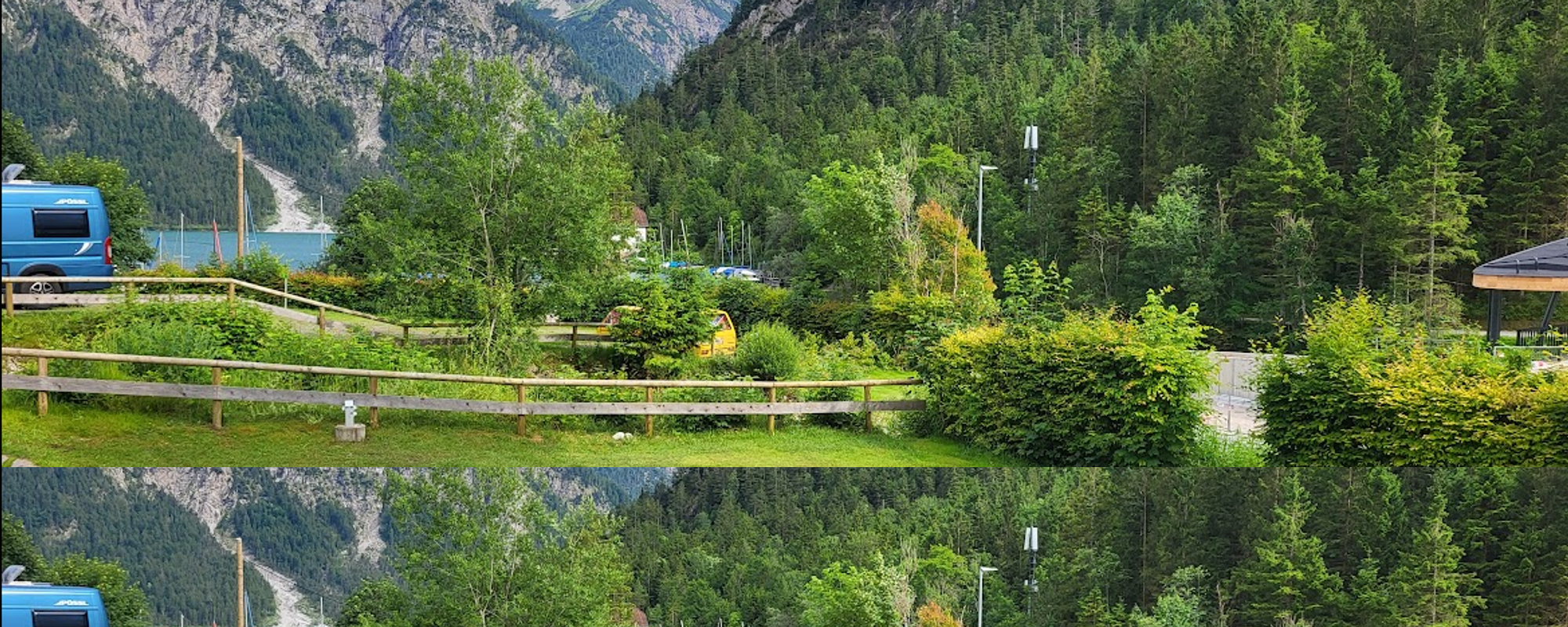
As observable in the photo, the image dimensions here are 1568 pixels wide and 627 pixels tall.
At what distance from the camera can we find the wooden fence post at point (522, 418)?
14453 millimetres

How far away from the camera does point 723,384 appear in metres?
15.5

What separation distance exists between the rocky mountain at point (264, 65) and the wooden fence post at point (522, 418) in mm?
42271

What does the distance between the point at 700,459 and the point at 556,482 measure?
656 cm

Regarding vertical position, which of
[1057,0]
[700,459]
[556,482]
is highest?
[1057,0]

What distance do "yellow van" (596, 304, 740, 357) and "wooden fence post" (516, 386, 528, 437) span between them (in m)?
4.38

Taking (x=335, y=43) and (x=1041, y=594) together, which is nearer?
(x=1041, y=594)

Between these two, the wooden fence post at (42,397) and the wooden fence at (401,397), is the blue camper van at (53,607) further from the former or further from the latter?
the wooden fence post at (42,397)

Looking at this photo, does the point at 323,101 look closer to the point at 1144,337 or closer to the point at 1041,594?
the point at 1041,594

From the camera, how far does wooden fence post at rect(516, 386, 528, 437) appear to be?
1445 cm

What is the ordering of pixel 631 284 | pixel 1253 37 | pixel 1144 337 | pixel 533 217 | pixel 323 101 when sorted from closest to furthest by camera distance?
pixel 1144 337, pixel 533 217, pixel 631 284, pixel 1253 37, pixel 323 101

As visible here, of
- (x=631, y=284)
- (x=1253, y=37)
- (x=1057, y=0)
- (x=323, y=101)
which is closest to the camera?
(x=631, y=284)

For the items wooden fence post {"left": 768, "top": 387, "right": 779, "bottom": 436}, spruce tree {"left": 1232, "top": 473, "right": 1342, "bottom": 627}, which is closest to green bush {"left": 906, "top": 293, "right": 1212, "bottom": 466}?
wooden fence post {"left": 768, "top": 387, "right": 779, "bottom": 436}

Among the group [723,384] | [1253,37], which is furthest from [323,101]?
[723,384]

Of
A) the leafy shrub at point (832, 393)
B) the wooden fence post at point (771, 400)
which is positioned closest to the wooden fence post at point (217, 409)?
the wooden fence post at point (771, 400)
